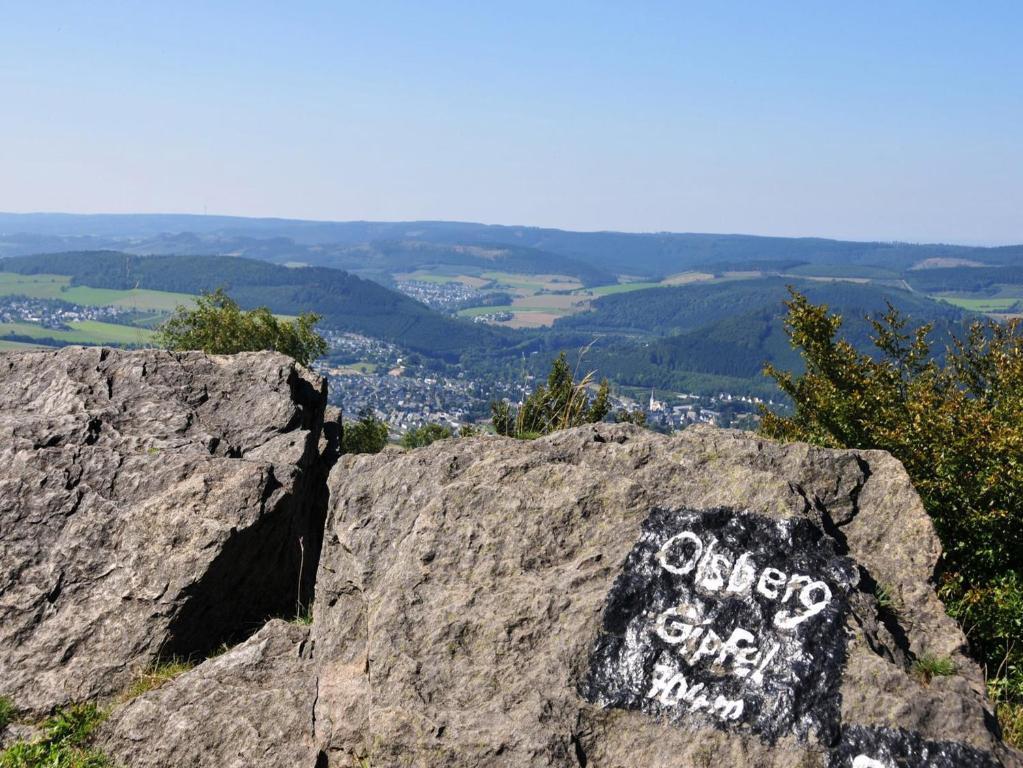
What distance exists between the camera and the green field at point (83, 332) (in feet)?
421

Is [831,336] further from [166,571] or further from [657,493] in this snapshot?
[166,571]

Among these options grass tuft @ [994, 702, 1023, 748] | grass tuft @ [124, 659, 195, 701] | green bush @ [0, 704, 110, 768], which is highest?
grass tuft @ [994, 702, 1023, 748]

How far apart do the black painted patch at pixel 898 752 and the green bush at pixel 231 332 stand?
30561mm

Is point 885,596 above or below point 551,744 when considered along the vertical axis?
above

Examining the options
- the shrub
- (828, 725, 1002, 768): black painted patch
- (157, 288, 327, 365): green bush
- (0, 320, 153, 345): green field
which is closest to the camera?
(828, 725, 1002, 768): black painted patch

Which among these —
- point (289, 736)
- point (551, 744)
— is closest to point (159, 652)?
point (289, 736)

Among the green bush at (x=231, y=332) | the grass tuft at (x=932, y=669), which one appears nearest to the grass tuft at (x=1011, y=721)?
the grass tuft at (x=932, y=669)

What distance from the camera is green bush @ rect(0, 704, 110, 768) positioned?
6633 millimetres

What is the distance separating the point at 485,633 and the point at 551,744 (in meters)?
1.03

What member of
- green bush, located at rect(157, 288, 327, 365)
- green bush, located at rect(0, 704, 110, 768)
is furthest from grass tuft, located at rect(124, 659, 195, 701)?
green bush, located at rect(157, 288, 327, 365)

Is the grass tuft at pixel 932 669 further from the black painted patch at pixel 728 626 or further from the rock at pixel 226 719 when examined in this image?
the rock at pixel 226 719

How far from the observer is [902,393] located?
533 inches

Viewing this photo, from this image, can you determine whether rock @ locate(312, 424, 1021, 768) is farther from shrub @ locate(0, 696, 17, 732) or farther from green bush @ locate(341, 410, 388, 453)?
green bush @ locate(341, 410, 388, 453)

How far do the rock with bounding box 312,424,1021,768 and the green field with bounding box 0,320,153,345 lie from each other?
417 feet
